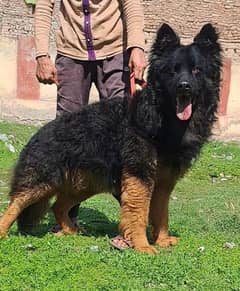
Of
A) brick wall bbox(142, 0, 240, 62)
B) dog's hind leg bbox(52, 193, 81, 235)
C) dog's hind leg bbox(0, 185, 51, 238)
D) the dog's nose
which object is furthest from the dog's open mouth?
brick wall bbox(142, 0, 240, 62)

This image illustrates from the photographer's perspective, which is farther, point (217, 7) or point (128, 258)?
point (217, 7)

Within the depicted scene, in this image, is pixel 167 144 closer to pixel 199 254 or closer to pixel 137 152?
pixel 137 152

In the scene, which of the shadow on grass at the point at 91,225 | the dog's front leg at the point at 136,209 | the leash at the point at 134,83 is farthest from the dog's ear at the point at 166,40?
the shadow on grass at the point at 91,225

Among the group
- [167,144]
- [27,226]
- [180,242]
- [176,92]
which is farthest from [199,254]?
[27,226]

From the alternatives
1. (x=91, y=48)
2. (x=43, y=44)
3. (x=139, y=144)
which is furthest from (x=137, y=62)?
(x=43, y=44)

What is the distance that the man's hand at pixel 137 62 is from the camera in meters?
5.35

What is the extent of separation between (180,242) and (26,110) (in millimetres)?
10159

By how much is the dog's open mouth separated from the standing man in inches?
21.7

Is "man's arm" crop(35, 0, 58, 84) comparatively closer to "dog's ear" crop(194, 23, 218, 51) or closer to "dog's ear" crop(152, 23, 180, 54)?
"dog's ear" crop(152, 23, 180, 54)

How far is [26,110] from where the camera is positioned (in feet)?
49.6

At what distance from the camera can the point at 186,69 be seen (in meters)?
4.97

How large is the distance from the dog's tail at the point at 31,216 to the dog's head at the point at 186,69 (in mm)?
1543

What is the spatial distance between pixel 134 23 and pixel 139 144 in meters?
1.12

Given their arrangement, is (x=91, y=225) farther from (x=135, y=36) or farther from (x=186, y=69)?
(x=186, y=69)
